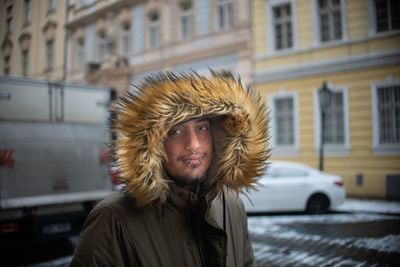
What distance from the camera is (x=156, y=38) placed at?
3.12 metres

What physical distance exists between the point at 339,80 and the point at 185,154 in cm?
206

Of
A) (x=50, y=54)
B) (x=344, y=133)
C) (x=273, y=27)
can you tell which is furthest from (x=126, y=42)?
(x=344, y=133)

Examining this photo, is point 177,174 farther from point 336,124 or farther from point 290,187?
point 290,187

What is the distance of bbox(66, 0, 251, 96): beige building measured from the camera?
8.77 ft

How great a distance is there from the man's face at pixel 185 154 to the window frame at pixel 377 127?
1.13m

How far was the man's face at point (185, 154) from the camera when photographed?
48.4 inches

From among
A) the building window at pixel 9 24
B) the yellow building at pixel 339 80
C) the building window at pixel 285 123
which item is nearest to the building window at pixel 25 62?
the building window at pixel 9 24

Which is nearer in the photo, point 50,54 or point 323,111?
point 50,54

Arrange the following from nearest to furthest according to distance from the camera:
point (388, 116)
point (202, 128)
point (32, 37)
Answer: point (202, 128)
point (388, 116)
point (32, 37)

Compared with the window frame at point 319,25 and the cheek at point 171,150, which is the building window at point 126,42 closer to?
the window frame at point 319,25

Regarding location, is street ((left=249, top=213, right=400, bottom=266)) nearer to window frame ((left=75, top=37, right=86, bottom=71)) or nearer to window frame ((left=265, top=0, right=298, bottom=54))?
window frame ((left=265, top=0, right=298, bottom=54))

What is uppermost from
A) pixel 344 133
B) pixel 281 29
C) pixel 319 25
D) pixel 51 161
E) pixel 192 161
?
pixel 281 29

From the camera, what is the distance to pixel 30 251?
392 cm

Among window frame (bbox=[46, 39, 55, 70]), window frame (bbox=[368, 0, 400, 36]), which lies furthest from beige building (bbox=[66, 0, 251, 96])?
window frame (bbox=[368, 0, 400, 36])
